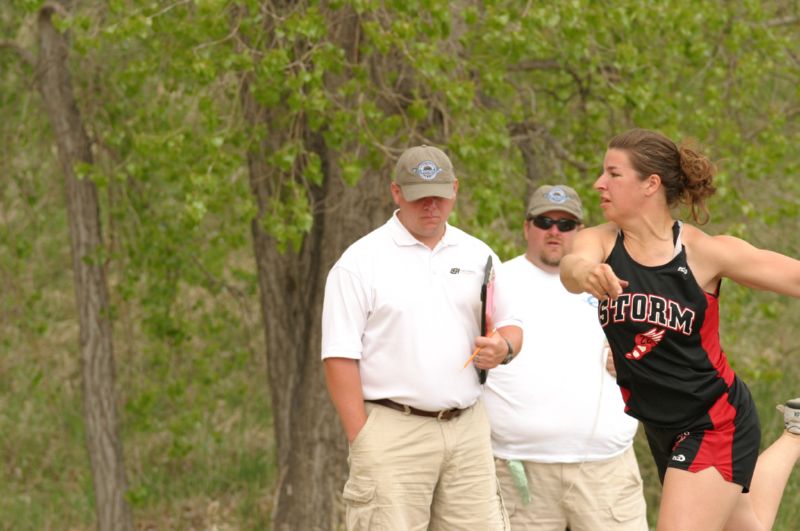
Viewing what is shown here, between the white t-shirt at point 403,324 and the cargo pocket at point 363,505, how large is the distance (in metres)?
0.31

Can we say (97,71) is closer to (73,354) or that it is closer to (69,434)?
(73,354)

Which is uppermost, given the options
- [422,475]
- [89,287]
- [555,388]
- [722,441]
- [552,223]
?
[552,223]

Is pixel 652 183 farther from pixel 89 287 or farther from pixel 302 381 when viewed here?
pixel 89 287

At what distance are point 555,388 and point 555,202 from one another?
0.75 meters

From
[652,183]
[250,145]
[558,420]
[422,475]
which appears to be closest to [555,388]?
[558,420]

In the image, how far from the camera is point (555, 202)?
17.3ft

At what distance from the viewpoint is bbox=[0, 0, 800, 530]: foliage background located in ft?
22.8

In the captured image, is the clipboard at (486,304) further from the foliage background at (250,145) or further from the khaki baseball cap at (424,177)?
the foliage background at (250,145)

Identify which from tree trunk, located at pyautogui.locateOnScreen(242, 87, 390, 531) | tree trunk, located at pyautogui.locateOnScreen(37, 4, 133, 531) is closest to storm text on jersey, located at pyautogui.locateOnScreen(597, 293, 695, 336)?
tree trunk, located at pyautogui.locateOnScreen(242, 87, 390, 531)

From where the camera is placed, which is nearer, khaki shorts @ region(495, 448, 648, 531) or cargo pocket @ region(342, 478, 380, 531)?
cargo pocket @ region(342, 478, 380, 531)

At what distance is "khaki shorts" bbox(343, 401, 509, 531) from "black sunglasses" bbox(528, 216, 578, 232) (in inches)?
35.0

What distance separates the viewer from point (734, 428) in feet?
13.8

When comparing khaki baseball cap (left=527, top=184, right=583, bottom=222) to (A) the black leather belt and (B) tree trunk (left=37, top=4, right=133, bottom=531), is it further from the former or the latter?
(B) tree trunk (left=37, top=4, right=133, bottom=531)

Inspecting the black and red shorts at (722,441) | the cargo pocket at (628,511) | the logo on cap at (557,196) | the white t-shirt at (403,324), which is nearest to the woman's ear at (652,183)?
the black and red shorts at (722,441)
